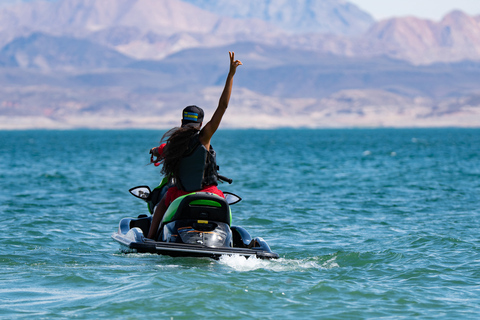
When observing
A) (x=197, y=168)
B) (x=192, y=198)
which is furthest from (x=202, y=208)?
(x=197, y=168)

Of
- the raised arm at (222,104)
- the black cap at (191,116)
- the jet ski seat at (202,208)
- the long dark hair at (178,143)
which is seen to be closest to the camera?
the raised arm at (222,104)

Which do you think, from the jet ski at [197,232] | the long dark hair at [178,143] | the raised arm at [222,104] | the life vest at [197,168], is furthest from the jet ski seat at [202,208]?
the raised arm at [222,104]

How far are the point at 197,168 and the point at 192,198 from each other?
35 centimetres

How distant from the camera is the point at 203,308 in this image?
6.95 m

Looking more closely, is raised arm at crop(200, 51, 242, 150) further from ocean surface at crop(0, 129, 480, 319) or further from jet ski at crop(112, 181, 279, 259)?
ocean surface at crop(0, 129, 480, 319)

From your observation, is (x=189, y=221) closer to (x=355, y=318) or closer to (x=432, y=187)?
(x=355, y=318)

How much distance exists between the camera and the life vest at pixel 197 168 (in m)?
8.13

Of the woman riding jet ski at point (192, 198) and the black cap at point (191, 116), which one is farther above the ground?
the black cap at point (191, 116)

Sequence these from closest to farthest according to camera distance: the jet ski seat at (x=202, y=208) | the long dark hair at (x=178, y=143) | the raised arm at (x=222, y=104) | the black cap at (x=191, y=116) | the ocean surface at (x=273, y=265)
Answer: the ocean surface at (x=273, y=265), the raised arm at (x=222, y=104), the long dark hair at (x=178, y=143), the black cap at (x=191, y=116), the jet ski seat at (x=202, y=208)

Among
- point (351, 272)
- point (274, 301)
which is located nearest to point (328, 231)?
point (351, 272)

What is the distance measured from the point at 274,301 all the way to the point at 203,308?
2.38 feet

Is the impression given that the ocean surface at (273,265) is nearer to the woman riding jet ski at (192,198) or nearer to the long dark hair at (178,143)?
the woman riding jet ski at (192,198)

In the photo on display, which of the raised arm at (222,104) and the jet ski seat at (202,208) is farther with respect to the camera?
the jet ski seat at (202,208)

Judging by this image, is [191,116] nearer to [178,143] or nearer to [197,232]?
[178,143]
